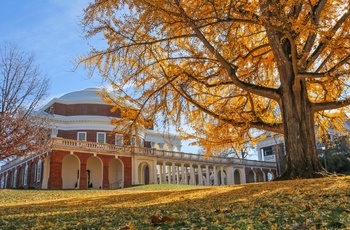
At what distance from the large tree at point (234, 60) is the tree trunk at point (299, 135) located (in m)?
0.03

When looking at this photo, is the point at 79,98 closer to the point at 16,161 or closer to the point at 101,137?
the point at 101,137

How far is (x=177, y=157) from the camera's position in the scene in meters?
43.7

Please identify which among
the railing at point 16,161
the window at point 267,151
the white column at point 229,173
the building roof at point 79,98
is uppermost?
the building roof at point 79,98

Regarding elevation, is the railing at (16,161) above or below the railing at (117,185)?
above

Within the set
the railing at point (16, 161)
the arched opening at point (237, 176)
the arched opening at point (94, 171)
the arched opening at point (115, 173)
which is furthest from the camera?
the arched opening at point (237, 176)

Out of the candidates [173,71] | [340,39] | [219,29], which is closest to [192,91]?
[173,71]

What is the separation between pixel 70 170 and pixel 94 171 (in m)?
3.05

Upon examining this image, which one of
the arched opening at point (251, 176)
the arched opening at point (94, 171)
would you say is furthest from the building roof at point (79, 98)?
the arched opening at point (251, 176)

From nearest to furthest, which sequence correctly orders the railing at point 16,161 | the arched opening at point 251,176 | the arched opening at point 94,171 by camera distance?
the railing at point 16,161
the arched opening at point 94,171
the arched opening at point 251,176

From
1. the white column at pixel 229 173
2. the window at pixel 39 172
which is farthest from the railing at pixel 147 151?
the window at pixel 39 172

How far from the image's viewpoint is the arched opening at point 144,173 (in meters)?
40.1

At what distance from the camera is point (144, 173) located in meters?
42.6

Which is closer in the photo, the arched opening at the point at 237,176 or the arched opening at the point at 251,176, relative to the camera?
the arched opening at the point at 237,176

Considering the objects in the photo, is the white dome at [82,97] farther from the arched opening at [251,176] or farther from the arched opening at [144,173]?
the arched opening at [251,176]
